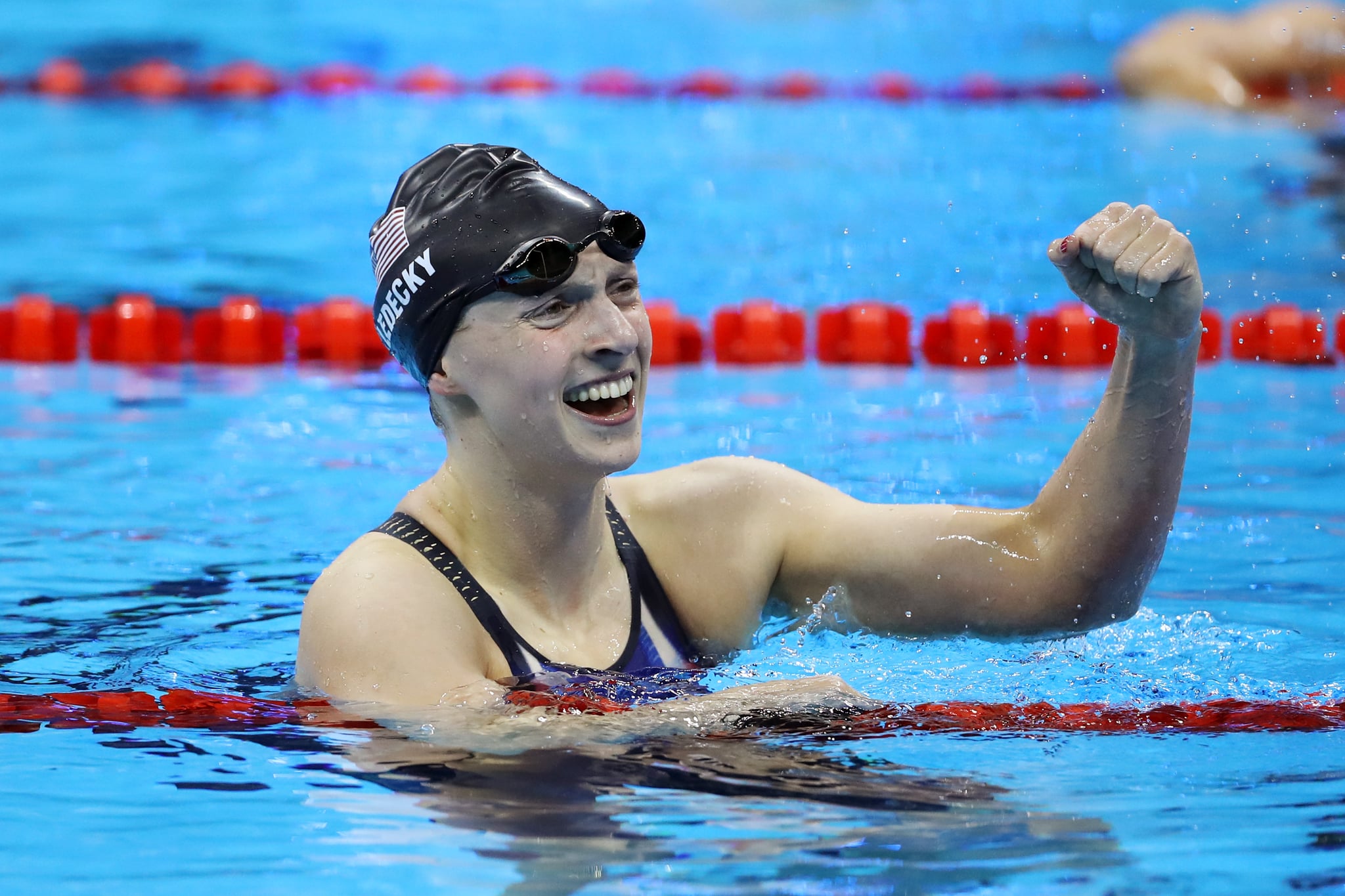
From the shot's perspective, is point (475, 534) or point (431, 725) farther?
point (475, 534)

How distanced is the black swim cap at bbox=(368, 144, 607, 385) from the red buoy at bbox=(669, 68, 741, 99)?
10242 mm

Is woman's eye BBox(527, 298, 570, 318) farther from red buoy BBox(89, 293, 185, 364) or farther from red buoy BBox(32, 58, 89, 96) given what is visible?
red buoy BBox(32, 58, 89, 96)

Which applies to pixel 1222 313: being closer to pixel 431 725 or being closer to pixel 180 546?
pixel 180 546

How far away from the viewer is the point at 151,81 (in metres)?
12.7

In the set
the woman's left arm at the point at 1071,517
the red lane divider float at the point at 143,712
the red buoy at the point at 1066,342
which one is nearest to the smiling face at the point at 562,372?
the woman's left arm at the point at 1071,517

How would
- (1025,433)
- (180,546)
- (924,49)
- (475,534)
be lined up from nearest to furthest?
(475,534) < (180,546) < (1025,433) < (924,49)

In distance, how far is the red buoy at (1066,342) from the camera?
22.3 feet

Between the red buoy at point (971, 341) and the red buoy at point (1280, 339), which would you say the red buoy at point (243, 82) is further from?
the red buoy at point (1280, 339)

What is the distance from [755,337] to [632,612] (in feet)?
13.6

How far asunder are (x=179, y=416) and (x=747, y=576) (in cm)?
363

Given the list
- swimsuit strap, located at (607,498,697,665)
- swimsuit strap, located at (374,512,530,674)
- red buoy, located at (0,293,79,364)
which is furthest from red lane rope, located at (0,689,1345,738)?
red buoy, located at (0,293,79,364)

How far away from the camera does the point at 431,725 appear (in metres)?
2.54

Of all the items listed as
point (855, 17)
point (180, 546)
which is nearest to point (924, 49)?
point (855, 17)

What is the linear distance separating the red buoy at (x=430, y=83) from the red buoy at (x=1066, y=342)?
713cm
